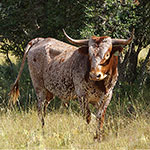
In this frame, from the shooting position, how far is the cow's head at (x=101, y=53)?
4898 millimetres

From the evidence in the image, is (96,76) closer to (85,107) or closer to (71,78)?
(85,107)

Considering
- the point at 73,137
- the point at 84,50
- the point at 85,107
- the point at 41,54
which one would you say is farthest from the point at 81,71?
the point at 41,54

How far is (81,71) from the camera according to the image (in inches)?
215

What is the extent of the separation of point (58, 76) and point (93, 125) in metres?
1.17

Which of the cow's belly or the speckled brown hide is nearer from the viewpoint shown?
the speckled brown hide

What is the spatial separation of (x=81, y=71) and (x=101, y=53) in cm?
62

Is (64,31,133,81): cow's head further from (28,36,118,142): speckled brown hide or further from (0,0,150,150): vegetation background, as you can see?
(0,0,150,150): vegetation background

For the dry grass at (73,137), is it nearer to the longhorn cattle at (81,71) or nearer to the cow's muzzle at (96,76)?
the longhorn cattle at (81,71)

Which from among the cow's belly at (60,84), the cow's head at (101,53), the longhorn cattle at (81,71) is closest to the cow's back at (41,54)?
the longhorn cattle at (81,71)

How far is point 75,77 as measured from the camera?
5.58 metres

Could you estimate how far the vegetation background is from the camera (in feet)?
16.4

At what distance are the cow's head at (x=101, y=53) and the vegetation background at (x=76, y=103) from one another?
0.85 m

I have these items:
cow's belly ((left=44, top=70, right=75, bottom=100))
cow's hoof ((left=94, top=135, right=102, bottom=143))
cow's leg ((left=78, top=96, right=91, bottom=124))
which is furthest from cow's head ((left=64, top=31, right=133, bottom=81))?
cow's hoof ((left=94, top=135, right=102, bottom=143))

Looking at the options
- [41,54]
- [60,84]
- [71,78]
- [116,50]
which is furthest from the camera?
[41,54]
